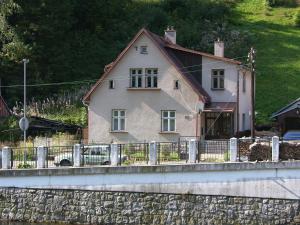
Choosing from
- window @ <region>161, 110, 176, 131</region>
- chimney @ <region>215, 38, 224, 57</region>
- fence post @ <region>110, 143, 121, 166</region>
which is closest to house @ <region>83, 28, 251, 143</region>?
window @ <region>161, 110, 176, 131</region>

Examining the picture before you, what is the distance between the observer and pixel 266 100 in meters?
60.5

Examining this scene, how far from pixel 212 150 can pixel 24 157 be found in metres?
8.58

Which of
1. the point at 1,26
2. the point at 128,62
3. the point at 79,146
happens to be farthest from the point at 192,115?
the point at 1,26

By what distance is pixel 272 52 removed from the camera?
231 feet

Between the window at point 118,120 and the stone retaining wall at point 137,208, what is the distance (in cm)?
1244

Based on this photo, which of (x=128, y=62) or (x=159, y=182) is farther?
(x=128, y=62)

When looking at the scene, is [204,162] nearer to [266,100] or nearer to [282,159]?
[282,159]

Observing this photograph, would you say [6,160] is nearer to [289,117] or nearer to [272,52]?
[289,117]

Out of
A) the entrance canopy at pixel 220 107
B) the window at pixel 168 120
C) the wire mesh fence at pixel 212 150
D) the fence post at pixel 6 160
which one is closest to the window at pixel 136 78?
the window at pixel 168 120

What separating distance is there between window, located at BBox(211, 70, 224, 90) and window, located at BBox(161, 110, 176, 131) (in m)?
3.21

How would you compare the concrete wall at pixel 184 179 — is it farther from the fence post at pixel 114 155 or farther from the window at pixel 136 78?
the window at pixel 136 78

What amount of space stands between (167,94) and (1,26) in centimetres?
1963

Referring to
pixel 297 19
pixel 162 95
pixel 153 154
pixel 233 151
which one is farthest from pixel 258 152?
pixel 297 19

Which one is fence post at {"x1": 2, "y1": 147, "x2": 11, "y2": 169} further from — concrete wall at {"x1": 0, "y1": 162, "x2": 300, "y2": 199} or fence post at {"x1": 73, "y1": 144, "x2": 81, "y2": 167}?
fence post at {"x1": 73, "y1": 144, "x2": 81, "y2": 167}
